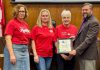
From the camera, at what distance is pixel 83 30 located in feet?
12.3

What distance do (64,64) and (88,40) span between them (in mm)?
669

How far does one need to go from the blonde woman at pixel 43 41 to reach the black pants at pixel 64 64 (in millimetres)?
144

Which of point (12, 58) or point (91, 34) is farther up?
point (91, 34)

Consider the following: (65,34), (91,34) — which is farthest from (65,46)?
(91,34)

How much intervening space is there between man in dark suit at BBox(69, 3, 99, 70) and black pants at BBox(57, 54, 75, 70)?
32 centimetres

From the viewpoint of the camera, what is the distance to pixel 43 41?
13.1ft

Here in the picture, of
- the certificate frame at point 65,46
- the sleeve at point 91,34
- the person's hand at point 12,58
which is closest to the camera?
the person's hand at point 12,58

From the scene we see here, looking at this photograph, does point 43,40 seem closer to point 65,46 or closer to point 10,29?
point 65,46

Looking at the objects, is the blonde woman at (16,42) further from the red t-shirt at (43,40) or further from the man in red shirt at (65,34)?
A: the man in red shirt at (65,34)

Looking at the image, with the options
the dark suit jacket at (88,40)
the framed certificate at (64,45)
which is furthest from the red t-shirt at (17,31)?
the dark suit jacket at (88,40)

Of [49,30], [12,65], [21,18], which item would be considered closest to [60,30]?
[49,30]

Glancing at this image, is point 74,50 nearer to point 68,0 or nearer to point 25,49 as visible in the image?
point 25,49

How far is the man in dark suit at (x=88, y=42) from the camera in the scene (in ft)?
12.1

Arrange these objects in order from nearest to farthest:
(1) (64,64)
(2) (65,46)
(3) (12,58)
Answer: (3) (12,58), (2) (65,46), (1) (64,64)
